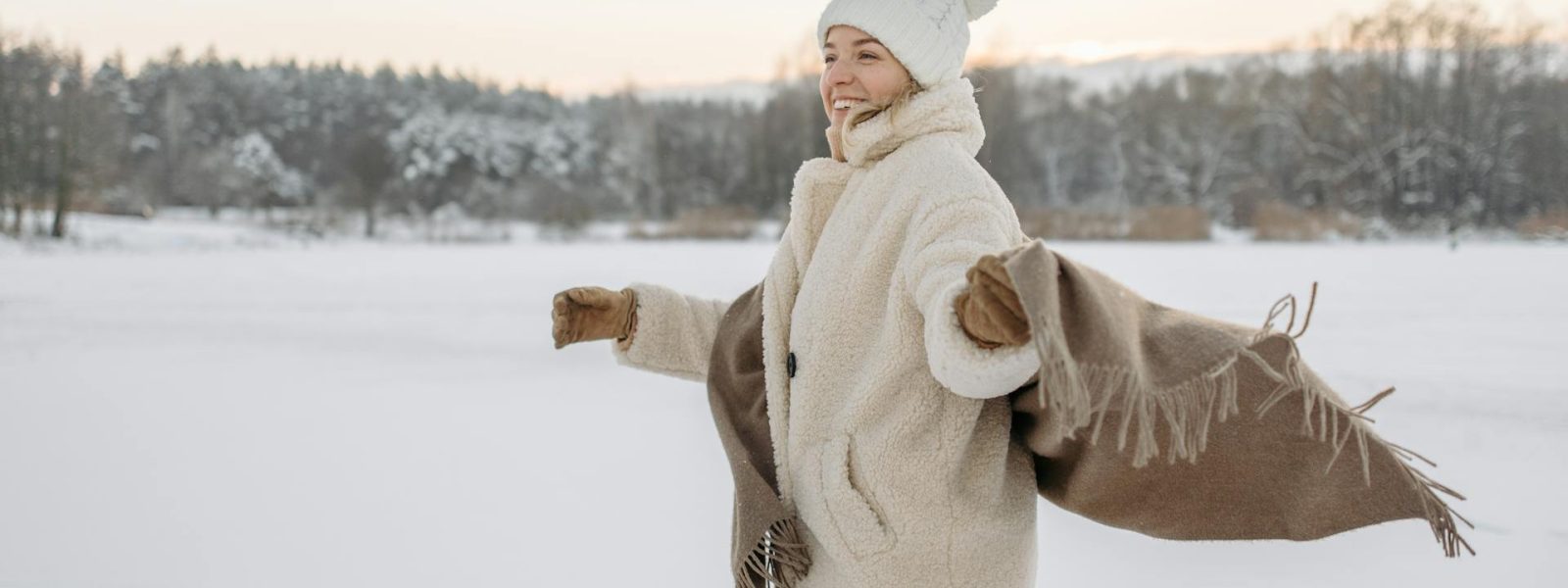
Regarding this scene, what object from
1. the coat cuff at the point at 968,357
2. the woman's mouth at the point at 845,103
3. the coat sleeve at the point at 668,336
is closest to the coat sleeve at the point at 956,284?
the coat cuff at the point at 968,357

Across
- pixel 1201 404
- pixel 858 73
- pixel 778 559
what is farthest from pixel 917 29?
pixel 778 559

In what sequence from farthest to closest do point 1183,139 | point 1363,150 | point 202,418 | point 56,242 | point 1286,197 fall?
point 1183,139 < point 1286,197 < point 1363,150 < point 56,242 < point 202,418

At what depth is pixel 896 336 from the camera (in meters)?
1.30

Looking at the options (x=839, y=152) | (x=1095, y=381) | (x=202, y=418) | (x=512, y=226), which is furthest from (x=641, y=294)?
(x=512, y=226)

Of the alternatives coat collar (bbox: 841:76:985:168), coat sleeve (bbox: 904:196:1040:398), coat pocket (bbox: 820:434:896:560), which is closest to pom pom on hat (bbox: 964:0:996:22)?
coat collar (bbox: 841:76:985:168)

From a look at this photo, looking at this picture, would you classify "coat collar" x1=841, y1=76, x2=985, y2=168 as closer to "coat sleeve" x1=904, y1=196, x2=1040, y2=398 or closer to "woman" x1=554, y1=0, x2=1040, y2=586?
"woman" x1=554, y1=0, x2=1040, y2=586

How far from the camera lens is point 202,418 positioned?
17.0 feet

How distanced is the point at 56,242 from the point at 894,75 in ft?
85.6

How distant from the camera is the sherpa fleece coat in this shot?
1292mm

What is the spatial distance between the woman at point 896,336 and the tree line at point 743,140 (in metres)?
28.2

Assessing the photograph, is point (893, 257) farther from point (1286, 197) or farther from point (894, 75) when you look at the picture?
point (1286, 197)

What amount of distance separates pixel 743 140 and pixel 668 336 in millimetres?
43412

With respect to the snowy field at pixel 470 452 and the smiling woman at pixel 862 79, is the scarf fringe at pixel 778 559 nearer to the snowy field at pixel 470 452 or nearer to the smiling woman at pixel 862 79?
the smiling woman at pixel 862 79

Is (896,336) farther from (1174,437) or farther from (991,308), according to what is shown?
(1174,437)
